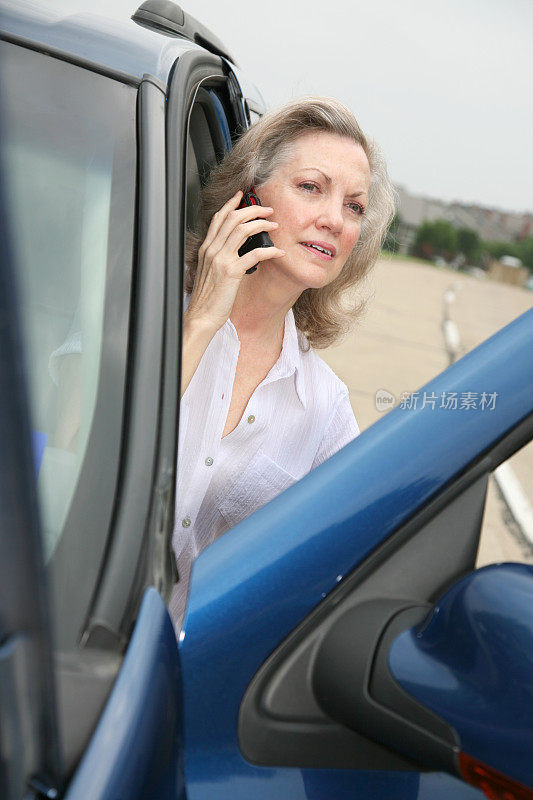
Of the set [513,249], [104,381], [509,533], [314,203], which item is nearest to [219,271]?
[314,203]

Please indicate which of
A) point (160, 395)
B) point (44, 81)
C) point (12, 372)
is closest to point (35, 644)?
point (12, 372)

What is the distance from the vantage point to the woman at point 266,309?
1.50m

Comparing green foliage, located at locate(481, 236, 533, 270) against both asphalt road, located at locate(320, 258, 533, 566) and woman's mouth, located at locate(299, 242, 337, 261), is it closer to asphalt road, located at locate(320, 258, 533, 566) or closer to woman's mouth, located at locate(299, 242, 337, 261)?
asphalt road, located at locate(320, 258, 533, 566)

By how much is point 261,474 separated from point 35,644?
0.95 metres

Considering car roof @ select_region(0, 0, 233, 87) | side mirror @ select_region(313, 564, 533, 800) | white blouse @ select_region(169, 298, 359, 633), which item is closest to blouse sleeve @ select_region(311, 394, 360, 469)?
white blouse @ select_region(169, 298, 359, 633)

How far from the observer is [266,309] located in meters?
1.72

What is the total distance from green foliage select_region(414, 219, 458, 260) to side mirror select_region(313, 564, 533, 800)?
1.07 m

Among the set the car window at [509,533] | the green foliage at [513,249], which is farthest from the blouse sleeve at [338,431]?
the car window at [509,533]

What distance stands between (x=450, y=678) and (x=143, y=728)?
344 mm

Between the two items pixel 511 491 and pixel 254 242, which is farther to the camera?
pixel 511 491

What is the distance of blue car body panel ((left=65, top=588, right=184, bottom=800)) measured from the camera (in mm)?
741

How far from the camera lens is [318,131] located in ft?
5.46

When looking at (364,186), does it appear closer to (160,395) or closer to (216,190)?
(216,190)

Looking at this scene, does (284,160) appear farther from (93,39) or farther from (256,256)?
(93,39)
